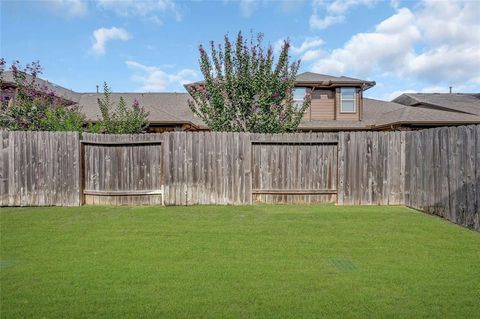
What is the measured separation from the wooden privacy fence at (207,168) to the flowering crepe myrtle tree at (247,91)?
1.69 meters

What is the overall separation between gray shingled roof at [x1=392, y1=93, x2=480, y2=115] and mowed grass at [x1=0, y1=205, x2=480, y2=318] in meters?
18.5

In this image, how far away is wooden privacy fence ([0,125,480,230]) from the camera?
9.95 m

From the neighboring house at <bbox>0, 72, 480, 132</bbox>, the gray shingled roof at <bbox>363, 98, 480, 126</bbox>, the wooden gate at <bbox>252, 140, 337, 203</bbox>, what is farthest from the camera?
the neighboring house at <bbox>0, 72, 480, 132</bbox>

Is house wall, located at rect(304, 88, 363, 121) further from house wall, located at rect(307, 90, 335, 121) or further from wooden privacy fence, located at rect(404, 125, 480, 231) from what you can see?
wooden privacy fence, located at rect(404, 125, 480, 231)

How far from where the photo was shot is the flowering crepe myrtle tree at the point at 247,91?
466 inches

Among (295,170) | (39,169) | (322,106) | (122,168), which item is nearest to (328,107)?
(322,106)

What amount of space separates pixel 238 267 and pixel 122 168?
6.29 m

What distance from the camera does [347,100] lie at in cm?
2209

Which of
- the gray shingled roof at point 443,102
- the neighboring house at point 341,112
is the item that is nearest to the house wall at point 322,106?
the neighboring house at point 341,112

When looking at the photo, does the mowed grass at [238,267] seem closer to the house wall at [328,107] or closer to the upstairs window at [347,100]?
the house wall at [328,107]

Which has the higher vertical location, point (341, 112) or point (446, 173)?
point (341, 112)

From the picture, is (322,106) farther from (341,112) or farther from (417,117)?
(417,117)

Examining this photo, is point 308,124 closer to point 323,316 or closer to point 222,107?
point 222,107

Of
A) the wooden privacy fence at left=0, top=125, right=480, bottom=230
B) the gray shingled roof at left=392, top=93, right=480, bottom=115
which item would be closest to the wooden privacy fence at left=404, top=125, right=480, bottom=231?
the wooden privacy fence at left=0, top=125, right=480, bottom=230
